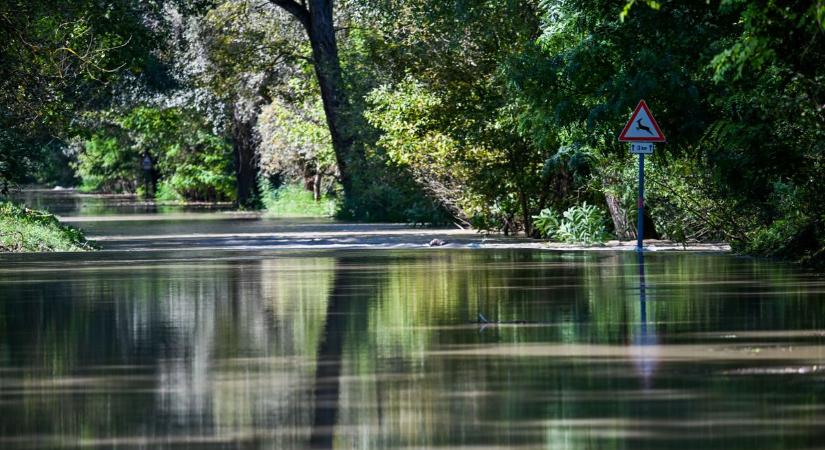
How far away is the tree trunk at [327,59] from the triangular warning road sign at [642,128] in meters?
25.5

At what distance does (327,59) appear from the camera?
175ft

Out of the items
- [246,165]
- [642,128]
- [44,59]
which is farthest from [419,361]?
[246,165]

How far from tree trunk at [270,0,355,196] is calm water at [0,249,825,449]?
95.7ft

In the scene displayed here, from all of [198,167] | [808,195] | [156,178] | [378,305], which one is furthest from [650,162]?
[156,178]

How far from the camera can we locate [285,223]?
54500mm

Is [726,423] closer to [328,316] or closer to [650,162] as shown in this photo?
[328,316]

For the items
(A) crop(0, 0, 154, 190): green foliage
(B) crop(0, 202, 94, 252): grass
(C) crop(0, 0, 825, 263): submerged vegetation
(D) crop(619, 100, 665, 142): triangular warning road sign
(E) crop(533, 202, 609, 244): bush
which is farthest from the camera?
(B) crop(0, 202, 94, 252): grass

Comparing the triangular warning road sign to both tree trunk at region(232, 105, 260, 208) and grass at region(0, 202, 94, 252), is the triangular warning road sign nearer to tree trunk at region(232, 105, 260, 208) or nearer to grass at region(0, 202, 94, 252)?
grass at region(0, 202, 94, 252)

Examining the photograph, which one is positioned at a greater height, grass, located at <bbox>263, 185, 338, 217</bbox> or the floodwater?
grass, located at <bbox>263, 185, 338, 217</bbox>

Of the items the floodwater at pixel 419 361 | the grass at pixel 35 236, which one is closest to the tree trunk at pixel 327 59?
the grass at pixel 35 236

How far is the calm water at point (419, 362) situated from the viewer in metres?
9.77

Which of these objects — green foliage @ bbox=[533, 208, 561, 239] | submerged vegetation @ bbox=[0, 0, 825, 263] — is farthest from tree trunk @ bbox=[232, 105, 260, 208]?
green foliage @ bbox=[533, 208, 561, 239]

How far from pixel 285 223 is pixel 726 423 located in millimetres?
45113

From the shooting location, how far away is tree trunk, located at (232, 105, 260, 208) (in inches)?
2844
